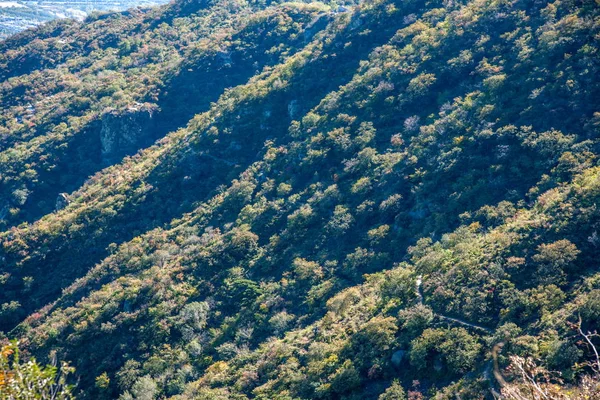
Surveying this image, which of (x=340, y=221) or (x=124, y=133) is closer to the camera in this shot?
(x=340, y=221)

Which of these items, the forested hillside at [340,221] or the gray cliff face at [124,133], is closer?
the forested hillside at [340,221]

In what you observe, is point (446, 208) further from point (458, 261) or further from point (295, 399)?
point (295, 399)

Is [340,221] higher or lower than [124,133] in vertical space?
lower

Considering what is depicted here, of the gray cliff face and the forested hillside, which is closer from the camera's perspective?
the forested hillside
